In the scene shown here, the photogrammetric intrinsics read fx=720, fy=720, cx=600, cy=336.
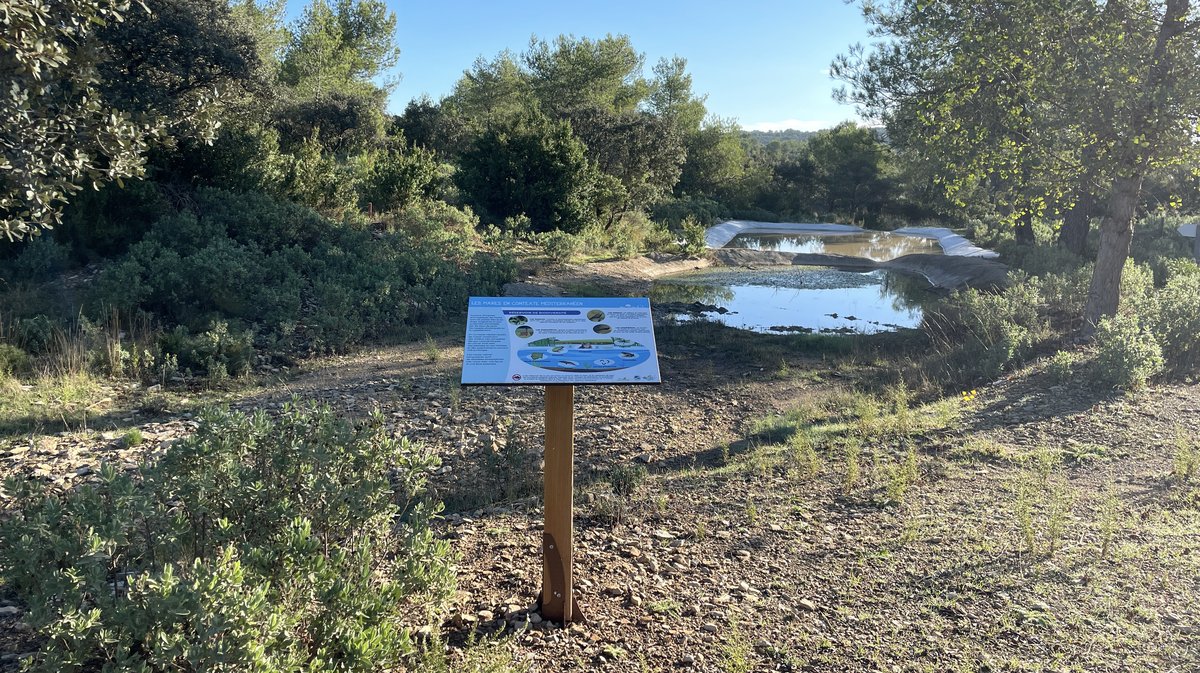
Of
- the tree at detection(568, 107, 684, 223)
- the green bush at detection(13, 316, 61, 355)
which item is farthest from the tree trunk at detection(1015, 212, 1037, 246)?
the green bush at detection(13, 316, 61, 355)

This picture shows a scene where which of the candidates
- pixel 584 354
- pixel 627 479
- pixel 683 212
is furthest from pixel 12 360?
pixel 683 212

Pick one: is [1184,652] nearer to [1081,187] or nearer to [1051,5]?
[1051,5]

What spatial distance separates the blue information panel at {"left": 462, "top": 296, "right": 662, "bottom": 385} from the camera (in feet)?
10.6

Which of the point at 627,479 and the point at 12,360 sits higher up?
the point at 12,360

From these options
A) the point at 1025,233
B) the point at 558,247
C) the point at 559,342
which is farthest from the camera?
the point at 1025,233

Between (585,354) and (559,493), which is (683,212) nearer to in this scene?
(585,354)

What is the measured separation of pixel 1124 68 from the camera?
7.89m

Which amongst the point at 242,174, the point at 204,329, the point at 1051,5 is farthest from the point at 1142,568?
the point at 242,174

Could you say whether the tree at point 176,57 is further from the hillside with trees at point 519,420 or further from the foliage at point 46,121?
the foliage at point 46,121

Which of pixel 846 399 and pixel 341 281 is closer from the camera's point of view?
pixel 846 399

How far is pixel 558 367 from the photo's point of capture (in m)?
3.26

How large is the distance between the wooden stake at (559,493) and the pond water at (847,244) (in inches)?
1050

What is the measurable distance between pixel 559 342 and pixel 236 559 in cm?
157

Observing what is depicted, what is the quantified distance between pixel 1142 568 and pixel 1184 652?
83 cm
